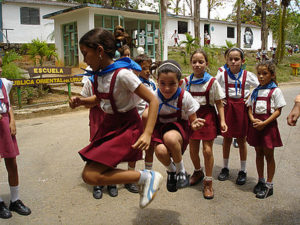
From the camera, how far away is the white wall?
21969mm

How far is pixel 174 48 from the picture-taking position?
27.1 metres

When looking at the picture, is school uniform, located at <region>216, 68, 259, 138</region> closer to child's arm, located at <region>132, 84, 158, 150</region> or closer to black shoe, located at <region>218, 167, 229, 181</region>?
black shoe, located at <region>218, 167, 229, 181</region>

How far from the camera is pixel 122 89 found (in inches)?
99.4

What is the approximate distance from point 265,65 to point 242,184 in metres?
1.58

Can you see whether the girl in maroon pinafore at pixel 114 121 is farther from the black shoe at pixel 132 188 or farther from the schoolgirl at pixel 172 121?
the black shoe at pixel 132 188

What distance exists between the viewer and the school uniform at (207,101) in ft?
11.8

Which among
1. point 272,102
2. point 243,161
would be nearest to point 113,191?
point 243,161

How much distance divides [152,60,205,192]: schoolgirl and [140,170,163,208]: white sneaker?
11.6 inches

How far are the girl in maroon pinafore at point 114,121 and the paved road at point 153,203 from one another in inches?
32.9

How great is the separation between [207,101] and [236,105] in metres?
0.76

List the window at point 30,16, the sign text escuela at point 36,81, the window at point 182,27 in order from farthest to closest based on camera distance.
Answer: the window at point 182,27, the window at point 30,16, the sign text escuela at point 36,81

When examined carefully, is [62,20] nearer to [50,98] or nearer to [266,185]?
[50,98]

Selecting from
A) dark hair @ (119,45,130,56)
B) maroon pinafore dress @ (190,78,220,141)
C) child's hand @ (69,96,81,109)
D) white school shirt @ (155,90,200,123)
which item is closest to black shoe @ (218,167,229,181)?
maroon pinafore dress @ (190,78,220,141)

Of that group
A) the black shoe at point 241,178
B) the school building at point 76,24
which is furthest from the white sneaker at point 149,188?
the school building at point 76,24
